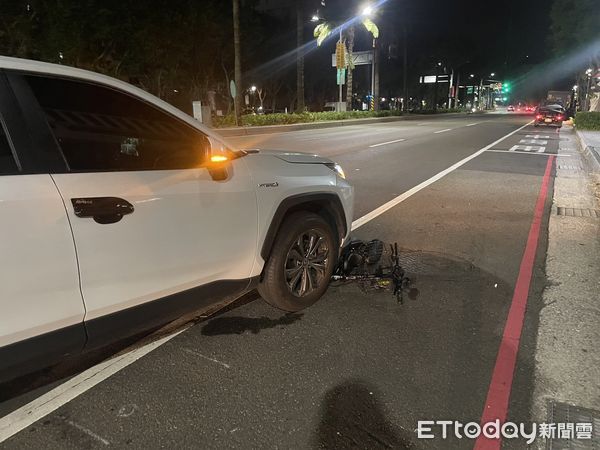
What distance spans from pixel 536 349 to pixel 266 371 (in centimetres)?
191

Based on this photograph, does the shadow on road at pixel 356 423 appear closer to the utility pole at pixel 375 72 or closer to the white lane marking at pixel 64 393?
the white lane marking at pixel 64 393

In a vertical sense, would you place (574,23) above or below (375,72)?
above

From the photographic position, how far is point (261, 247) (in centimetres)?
344


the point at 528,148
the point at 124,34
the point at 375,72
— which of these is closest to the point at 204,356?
the point at 528,148

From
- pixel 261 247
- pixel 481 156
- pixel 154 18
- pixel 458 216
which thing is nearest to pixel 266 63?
pixel 154 18

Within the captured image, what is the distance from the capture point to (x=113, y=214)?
244 centimetres

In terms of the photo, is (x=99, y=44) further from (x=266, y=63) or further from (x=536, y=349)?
(x=536, y=349)

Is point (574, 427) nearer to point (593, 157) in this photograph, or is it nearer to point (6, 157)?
point (6, 157)

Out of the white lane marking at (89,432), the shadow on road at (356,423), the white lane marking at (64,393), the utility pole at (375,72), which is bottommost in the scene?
the shadow on road at (356,423)

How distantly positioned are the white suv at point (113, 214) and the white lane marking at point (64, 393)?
502 millimetres

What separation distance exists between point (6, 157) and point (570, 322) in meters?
3.99

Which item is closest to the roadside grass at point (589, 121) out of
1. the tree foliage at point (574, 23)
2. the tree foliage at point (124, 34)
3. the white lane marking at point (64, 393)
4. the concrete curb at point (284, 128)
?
the tree foliage at point (574, 23)

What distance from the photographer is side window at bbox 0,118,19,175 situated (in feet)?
7.09

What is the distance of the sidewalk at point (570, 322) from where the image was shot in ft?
9.70
